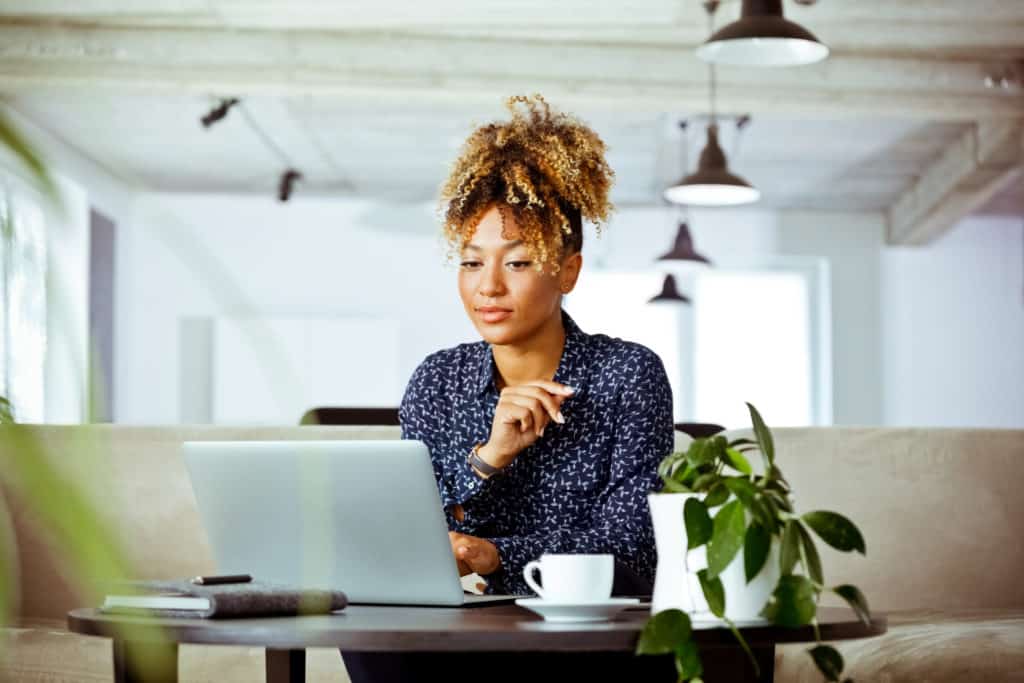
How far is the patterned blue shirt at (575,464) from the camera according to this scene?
5.71 feet

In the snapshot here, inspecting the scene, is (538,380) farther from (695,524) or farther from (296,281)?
(296,281)

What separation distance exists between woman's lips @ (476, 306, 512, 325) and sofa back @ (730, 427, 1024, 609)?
1190mm

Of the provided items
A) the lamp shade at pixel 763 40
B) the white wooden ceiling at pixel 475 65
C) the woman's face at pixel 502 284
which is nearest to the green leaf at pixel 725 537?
the woman's face at pixel 502 284

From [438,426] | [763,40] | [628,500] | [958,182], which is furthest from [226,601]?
[958,182]

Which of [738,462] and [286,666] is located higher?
[738,462]

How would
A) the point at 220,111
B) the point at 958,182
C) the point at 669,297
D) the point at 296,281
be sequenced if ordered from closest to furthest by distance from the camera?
the point at 220,111, the point at 669,297, the point at 958,182, the point at 296,281

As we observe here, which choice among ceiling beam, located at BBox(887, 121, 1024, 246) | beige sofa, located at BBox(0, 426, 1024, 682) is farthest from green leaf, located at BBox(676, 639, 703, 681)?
ceiling beam, located at BBox(887, 121, 1024, 246)

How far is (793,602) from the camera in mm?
1080

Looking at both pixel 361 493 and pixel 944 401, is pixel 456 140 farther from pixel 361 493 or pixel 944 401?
pixel 361 493

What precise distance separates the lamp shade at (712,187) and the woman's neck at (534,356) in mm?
4415

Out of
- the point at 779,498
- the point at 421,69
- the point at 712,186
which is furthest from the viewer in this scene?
the point at 421,69

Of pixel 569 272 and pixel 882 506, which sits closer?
pixel 569 272

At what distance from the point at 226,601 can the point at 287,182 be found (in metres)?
10.1

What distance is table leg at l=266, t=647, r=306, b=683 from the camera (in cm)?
143
